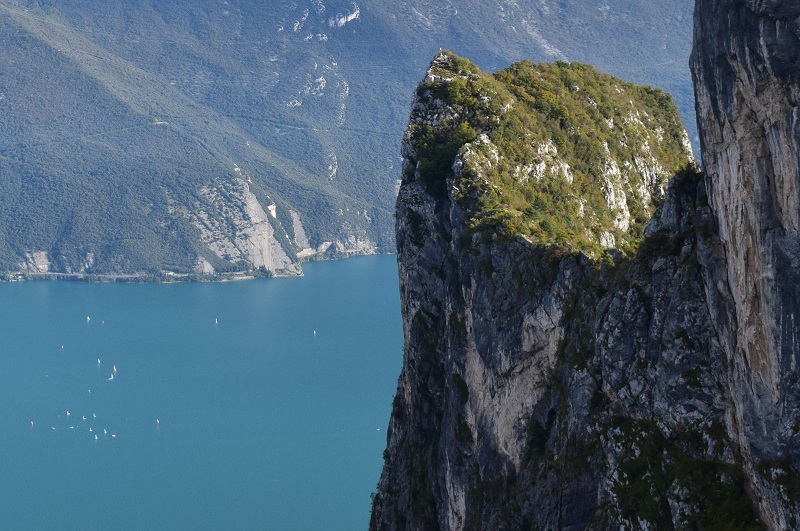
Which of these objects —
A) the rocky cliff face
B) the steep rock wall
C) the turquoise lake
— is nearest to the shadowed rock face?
the rocky cliff face

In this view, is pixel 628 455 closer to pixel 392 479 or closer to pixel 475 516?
pixel 475 516

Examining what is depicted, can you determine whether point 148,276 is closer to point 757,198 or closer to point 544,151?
point 544,151

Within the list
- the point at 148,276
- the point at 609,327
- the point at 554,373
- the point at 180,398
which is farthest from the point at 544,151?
the point at 148,276

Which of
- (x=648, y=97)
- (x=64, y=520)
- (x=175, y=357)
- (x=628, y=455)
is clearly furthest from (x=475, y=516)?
(x=175, y=357)

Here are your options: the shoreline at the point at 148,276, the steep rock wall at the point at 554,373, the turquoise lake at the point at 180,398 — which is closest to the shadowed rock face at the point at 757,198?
the steep rock wall at the point at 554,373

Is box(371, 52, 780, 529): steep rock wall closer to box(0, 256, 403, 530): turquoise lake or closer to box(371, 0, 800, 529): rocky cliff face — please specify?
box(371, 0, 800, 529): rocky cliff face
